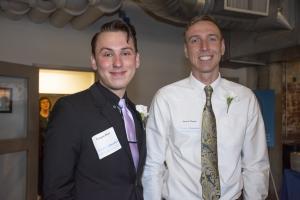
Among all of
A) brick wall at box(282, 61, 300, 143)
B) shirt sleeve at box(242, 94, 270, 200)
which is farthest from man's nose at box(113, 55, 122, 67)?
brick wall at box(282, 61, 300, 143)

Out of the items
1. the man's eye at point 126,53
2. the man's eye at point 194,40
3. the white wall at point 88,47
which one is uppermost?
the white wall at point 88,47

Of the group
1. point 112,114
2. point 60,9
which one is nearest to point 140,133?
point 112,114

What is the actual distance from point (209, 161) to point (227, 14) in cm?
180

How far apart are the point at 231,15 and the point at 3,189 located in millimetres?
2920

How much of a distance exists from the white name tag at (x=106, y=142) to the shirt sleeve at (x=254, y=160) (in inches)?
29.6

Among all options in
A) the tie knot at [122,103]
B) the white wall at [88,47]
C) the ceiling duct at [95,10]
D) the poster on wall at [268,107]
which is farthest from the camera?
the poster on wall at [268,107]

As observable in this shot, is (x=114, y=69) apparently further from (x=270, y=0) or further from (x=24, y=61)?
(x=24, y=61)

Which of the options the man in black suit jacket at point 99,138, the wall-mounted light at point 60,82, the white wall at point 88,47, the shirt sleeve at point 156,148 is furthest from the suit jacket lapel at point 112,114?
the wall-mounted light at point 60,82

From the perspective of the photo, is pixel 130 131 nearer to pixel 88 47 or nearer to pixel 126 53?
pixel 126 53

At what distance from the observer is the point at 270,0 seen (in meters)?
3.20

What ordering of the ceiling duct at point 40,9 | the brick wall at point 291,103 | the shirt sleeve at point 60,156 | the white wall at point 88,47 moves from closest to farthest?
1. the shirt sleeve at point 60,156
2. the ceiling duct at point 40,9
3. the white wall at point 88,47
4. the brick wall at point 291,103

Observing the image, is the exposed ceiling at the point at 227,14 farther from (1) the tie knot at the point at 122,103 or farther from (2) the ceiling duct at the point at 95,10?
(1) the tie knot at the point at 122,103

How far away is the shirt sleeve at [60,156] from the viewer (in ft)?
4.00

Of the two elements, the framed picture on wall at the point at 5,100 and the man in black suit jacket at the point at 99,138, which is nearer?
the man in black suit jacket at the point at 99,138
